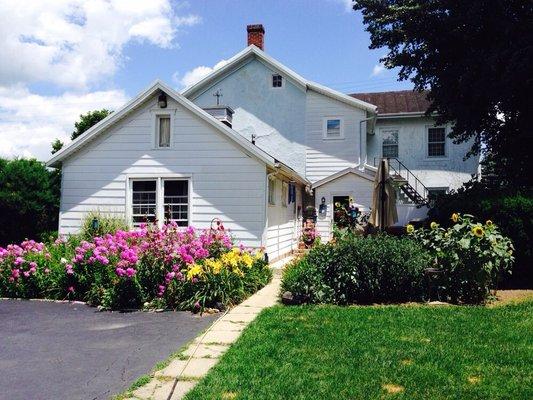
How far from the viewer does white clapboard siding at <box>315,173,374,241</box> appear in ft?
64.7

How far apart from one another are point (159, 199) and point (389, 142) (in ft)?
48.9

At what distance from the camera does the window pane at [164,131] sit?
14.4 m

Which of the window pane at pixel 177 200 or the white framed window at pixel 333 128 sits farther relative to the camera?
the white framed window at pixel 333 128

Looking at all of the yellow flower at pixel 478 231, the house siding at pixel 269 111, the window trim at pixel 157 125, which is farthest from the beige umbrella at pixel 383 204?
the house siding at pixel 269 111

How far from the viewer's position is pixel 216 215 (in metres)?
13.8

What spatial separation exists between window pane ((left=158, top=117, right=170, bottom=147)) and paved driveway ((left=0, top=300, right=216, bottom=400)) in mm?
6678

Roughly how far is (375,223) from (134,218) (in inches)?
289

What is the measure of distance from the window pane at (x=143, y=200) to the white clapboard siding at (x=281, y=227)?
3621 mm

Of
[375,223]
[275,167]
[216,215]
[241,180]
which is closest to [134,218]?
[216,215]

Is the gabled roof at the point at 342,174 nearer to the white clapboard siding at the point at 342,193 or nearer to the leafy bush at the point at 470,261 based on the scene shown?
the white clapboard siding at the point at 342,193

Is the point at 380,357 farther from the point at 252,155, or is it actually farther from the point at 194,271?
the point at 252,155

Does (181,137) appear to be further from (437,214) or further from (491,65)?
(491,65)

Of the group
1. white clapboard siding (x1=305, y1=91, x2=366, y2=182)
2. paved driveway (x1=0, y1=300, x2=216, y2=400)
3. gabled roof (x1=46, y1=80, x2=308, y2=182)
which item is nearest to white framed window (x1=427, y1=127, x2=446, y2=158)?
white clapboard siding (x1=305, y1=91, x2=366, y2=182)

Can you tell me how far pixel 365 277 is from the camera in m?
8.39
